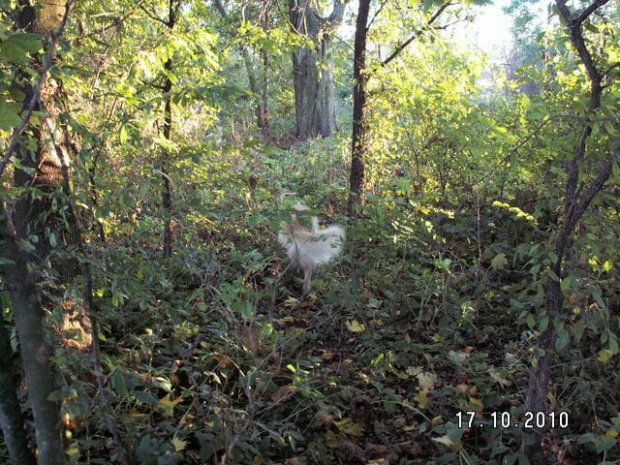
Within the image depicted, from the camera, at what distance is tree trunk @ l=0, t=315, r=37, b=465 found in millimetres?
1891

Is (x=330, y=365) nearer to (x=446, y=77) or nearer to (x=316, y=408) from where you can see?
(x=316, y=408)

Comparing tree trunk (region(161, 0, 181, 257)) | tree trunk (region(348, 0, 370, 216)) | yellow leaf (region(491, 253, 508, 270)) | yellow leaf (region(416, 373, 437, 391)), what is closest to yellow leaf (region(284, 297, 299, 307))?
tree trunk (region(161, 0, 181, 257))

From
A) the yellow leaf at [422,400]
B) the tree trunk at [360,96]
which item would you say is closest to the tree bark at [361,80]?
the tree trunk at [360,96]

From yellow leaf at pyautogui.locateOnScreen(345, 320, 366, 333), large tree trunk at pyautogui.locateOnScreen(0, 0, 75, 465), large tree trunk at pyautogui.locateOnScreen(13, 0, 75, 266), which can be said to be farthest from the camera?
yellow leaf at pyautogui.locateOnScreen(345, 320, 366, 333)

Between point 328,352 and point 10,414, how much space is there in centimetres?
232

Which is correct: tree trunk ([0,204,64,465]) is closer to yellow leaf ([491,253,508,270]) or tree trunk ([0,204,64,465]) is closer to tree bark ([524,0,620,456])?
tree bark ([524,0,620,456])

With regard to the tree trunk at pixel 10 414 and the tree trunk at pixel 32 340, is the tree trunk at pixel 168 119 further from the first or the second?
the tree trunk at pixel 10 414

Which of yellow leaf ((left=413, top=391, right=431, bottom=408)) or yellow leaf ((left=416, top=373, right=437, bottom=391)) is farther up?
yellow leaf ((left=416, top=373, right=437, bottom=391))

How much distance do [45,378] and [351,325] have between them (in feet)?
8.55

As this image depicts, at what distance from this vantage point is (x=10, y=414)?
195 cm

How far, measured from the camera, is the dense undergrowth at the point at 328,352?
2.45 meters

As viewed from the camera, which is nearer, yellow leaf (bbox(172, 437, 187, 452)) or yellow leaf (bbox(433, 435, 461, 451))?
yellow leaf (bbox(172, 437, 187, 452))

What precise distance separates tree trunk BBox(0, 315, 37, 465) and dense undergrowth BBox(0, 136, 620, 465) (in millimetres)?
192

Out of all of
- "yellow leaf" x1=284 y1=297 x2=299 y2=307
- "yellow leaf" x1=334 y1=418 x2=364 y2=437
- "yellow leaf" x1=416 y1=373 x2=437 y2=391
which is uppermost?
"yellow leaf" x1=284 y1=297 x2=299 y2=307
